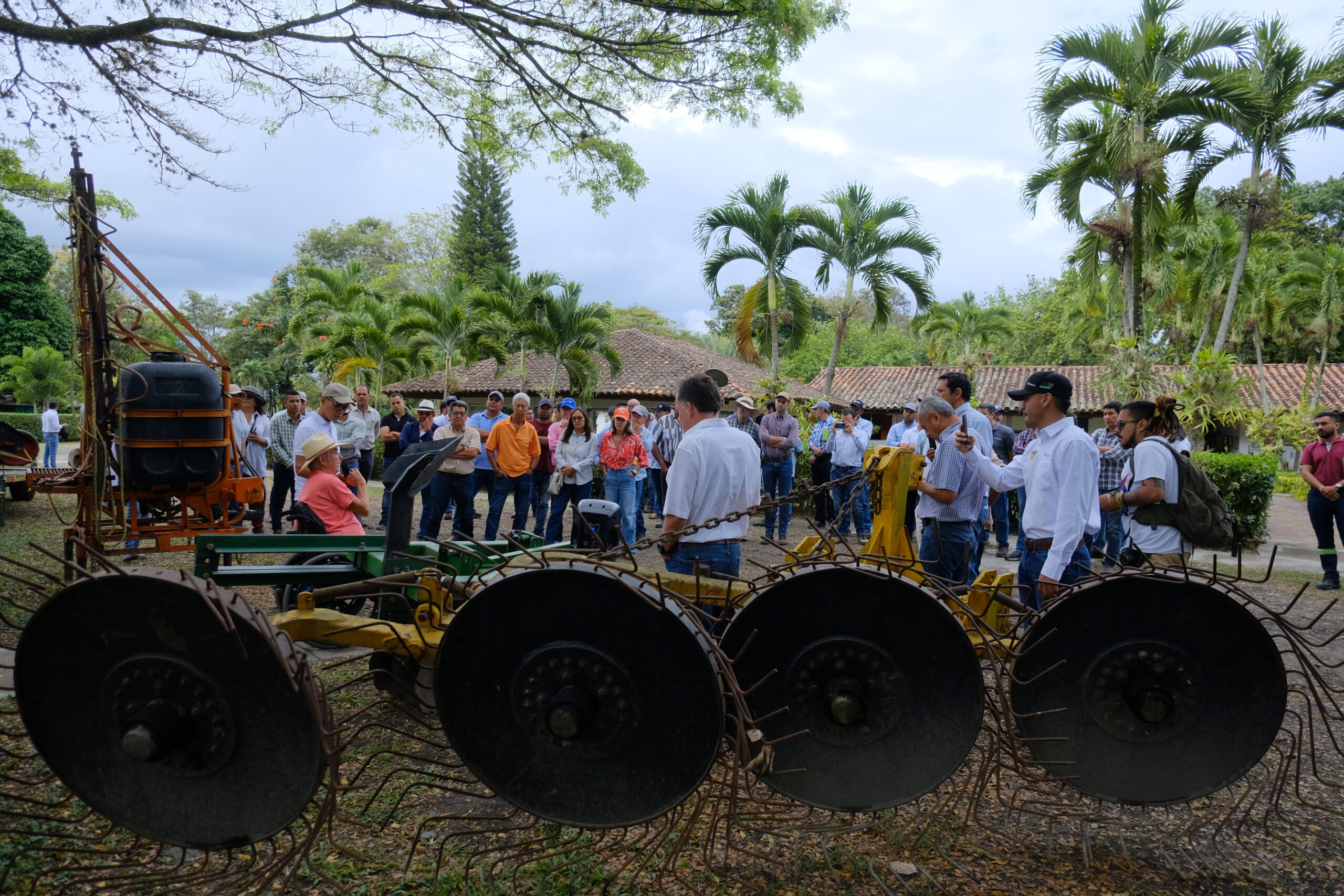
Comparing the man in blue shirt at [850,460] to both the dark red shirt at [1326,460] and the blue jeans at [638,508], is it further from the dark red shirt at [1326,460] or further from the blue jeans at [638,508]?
the dark red shirt at [1326,460]

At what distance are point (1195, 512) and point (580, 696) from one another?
4066 mm

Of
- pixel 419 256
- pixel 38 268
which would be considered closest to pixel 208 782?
pixel 38 268

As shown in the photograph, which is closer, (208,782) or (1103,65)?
(208,782)

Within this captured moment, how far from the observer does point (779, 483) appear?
1245 cm

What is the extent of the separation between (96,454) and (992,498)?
32.7 feet

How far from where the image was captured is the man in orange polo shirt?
9.82 m

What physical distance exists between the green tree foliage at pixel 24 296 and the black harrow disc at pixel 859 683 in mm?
41491

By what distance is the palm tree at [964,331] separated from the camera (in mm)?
42219

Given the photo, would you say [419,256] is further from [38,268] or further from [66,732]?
[66,732]

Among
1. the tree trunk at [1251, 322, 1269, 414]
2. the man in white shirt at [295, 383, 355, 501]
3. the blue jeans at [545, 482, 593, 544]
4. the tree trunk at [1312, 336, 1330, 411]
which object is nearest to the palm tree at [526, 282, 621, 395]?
the blue jeans at [545, 482, 593, 544]

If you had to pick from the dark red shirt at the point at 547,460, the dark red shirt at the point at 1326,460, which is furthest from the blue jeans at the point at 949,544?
the dark red shirt at the point at 1326,460

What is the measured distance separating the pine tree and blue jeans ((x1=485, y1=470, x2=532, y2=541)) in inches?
1625

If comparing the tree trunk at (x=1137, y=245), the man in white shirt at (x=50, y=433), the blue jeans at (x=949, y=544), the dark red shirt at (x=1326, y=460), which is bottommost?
the man in white shirt at (x=50, y=433)

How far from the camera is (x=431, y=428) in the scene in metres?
11.7
